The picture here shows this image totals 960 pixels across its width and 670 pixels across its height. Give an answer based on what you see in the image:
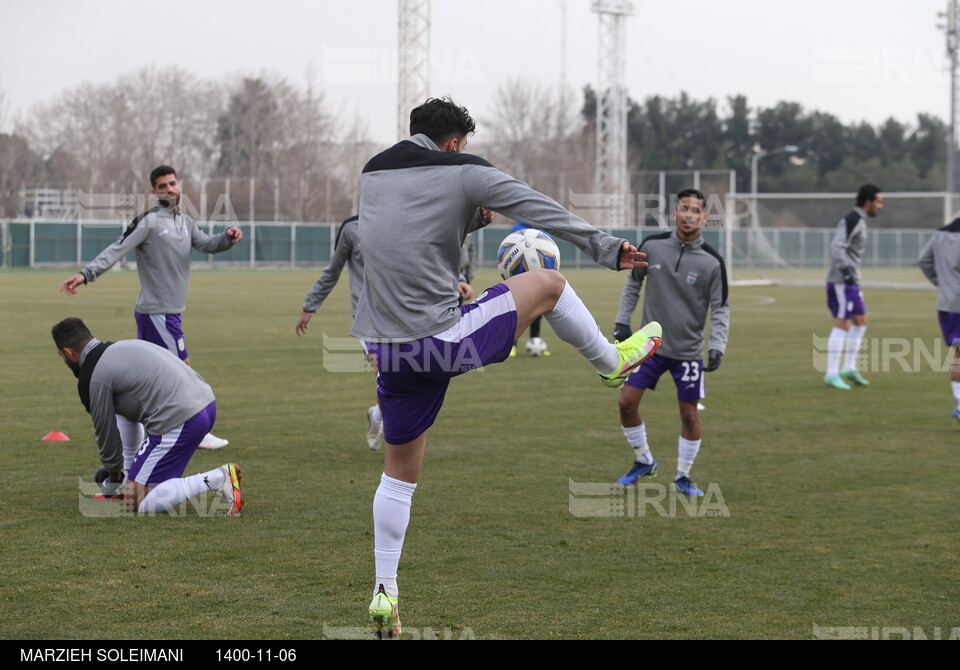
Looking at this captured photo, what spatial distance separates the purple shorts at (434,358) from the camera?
5.32m

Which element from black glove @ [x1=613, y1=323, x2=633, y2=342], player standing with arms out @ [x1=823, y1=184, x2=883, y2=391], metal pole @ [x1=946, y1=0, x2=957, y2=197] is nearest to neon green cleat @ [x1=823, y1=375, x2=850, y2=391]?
player standing with arms out @ [x1=823, y1=184, x2=883, y2=391]

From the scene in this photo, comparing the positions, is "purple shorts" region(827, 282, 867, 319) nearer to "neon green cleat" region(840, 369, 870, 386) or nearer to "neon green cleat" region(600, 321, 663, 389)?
"neon green cleat" region(840, 369, 870, 386)

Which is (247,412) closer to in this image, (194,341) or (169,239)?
(169,239)

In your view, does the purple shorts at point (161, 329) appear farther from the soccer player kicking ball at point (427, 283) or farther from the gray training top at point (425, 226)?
the gray training top at point (425, 226)

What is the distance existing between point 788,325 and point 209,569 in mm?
21469

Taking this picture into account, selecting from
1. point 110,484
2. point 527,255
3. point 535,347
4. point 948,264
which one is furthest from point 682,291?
point 535,347

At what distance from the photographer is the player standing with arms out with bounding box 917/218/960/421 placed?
12.5m

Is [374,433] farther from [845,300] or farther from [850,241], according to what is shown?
[845,300]

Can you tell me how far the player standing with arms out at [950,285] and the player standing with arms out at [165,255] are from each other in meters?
7.21

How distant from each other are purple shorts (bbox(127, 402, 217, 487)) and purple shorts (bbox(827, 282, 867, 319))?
10.4 metres

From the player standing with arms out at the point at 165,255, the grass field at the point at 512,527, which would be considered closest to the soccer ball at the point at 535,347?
the grass field at the point at 512,527

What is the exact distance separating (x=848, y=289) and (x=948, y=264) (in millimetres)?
3542

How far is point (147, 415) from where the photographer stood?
8000 millimetres
